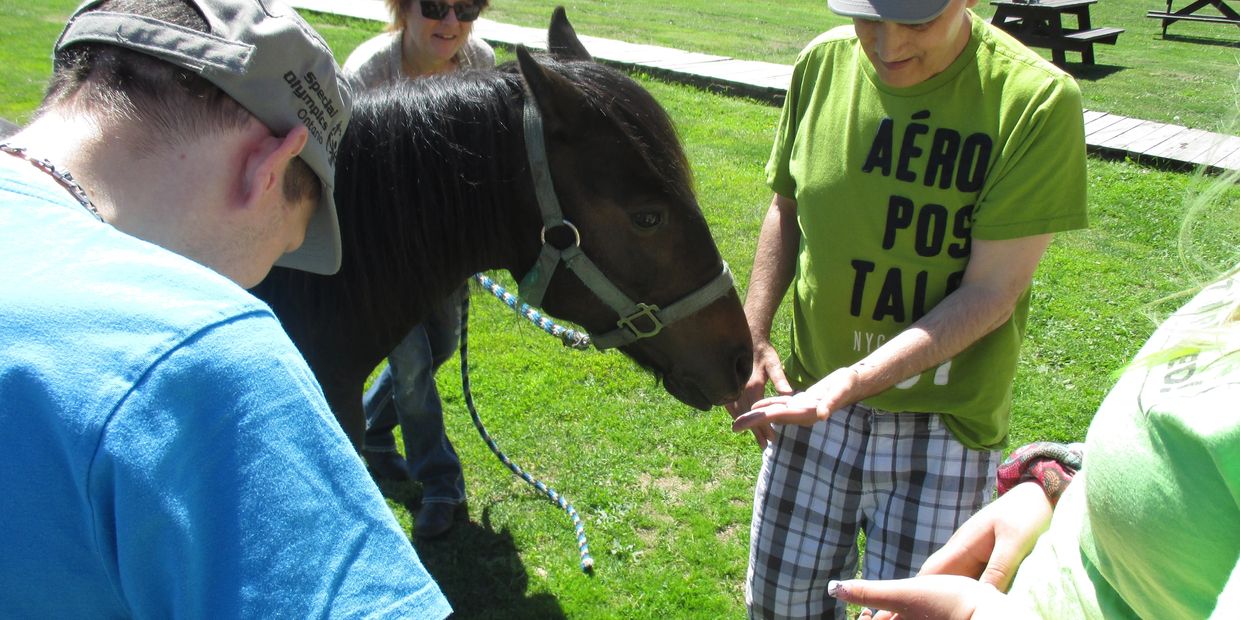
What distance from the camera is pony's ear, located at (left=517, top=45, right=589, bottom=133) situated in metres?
2.40

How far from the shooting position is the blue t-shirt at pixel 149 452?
80 centimetres

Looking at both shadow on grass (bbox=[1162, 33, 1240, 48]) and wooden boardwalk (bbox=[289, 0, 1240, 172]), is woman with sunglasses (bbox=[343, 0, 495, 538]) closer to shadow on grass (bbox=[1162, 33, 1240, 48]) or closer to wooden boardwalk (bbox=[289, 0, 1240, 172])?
wooden boardwalk (bbox=[289, 0, 1240, 172])

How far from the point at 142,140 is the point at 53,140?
9 centimetres

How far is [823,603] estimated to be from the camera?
100 inches

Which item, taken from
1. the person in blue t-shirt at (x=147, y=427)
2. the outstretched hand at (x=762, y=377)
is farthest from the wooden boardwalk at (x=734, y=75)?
the person in blue t-shirt at (x=147, y=427)

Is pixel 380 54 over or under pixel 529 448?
over

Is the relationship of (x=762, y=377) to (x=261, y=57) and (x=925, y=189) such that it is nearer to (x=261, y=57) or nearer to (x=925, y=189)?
(x=925, y=189)

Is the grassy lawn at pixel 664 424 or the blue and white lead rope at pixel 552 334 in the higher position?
the blue and white lead rope at pixel 552 334

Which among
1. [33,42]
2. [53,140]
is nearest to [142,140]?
[53,140]

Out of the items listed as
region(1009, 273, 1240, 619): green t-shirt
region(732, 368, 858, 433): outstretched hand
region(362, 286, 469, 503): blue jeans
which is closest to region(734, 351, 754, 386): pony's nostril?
region(732, 368, 858, 433): outstretched hand

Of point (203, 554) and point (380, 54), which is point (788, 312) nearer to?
point (380, 54)

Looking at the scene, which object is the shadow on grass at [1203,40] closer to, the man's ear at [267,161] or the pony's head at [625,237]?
the pony's head at [625,237]

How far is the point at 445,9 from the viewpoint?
356 centimetres

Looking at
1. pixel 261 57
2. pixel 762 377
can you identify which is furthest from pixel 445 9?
pixel 261 57
